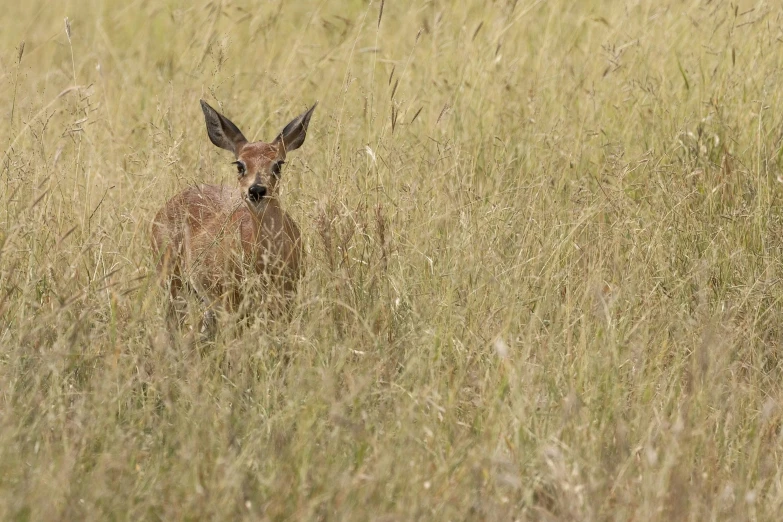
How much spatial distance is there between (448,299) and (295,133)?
Answer: 1404mm

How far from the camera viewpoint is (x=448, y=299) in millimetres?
4066

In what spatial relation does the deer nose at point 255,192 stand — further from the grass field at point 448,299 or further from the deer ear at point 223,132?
the deer ear at point 223,132

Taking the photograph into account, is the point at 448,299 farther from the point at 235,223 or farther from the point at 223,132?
the point at 223,132

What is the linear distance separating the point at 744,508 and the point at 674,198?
1.98m

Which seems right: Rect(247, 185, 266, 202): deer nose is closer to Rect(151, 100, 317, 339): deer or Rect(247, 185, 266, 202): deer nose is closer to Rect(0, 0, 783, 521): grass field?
Rect(151, 100, 317, 339): deer

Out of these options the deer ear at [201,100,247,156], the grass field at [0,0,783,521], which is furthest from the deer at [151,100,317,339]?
the grass field at [0,0,783,521]

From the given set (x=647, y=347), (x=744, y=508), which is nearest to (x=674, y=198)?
(x=647, y=347)

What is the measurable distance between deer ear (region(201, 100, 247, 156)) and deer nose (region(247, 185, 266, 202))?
1.27ft

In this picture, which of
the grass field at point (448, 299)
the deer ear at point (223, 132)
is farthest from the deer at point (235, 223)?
the grass field at point (448, 299)

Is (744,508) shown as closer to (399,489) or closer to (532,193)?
(399,489)

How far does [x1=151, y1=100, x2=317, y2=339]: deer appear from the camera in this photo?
4629mm

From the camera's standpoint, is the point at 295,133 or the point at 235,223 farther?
the point at 295,133

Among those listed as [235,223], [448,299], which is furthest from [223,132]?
[448,299]

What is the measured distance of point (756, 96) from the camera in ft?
18.6
